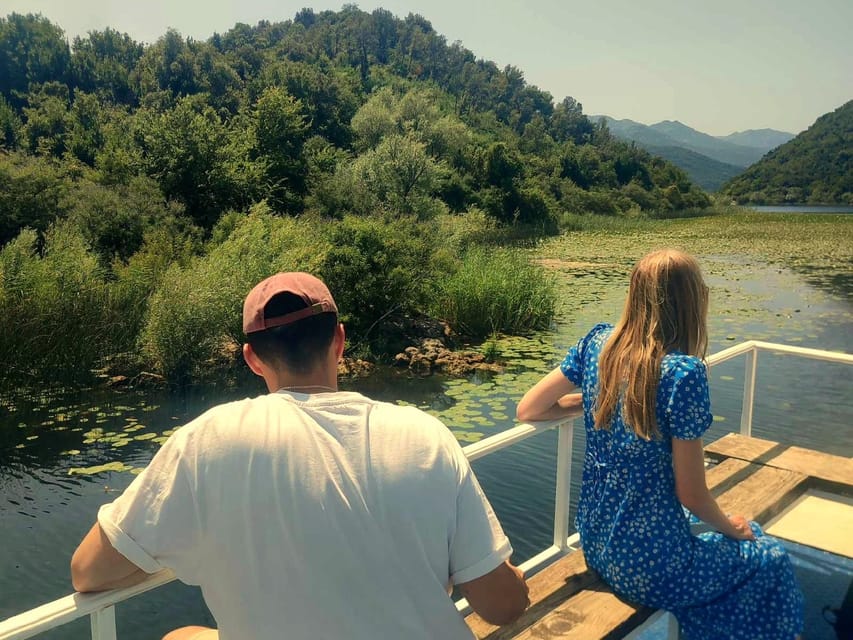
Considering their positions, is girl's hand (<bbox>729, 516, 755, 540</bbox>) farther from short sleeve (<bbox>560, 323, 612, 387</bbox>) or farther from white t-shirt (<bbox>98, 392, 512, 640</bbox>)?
white t-shirt (<bbox>98, 392, 512, 640</bbox>)

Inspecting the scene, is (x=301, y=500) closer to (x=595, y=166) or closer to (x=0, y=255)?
(x=0, y=255)

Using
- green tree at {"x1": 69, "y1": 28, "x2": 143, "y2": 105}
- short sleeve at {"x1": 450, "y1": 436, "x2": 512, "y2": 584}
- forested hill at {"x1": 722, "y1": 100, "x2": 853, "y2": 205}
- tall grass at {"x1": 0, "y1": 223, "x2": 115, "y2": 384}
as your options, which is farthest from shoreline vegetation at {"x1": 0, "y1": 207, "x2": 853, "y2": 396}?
forested hill at {"x1": 722, "y1": 100, "x2": 853, "y2": 205}

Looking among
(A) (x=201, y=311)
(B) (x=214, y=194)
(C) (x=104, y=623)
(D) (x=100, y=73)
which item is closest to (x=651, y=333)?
(C) (x=104, y=623)

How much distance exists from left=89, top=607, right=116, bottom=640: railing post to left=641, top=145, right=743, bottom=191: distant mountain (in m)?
161

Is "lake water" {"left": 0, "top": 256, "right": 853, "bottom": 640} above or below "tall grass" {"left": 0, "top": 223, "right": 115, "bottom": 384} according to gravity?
below

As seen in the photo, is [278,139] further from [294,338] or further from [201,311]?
[294,338]

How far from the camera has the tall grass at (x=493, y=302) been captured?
10.7 metres

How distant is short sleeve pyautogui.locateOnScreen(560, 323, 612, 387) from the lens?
1793 mm

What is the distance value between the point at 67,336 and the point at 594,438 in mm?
7782

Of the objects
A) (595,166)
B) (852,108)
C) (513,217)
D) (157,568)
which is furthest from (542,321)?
(852,108)

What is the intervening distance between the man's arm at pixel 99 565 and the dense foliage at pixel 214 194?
7668mm

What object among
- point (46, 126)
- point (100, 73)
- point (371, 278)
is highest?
point (100, 73)

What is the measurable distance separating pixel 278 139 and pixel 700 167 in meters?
163

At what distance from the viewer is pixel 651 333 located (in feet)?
5.26
